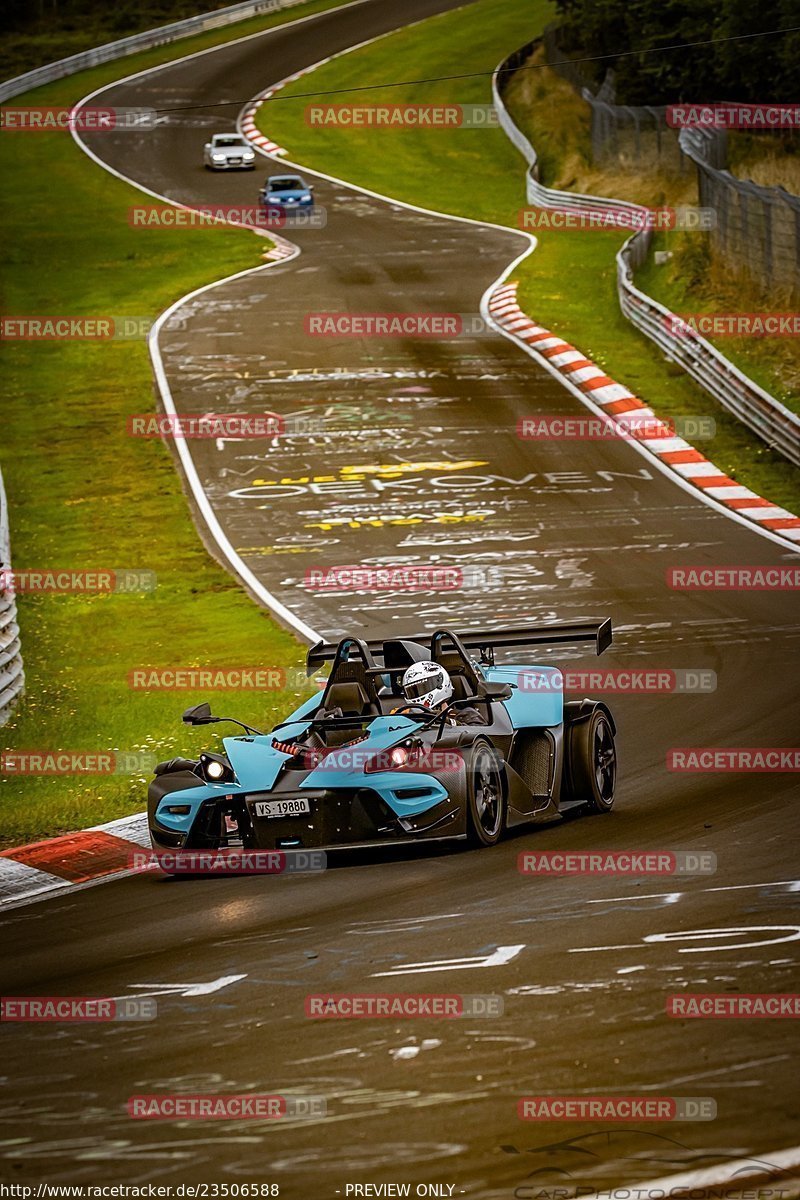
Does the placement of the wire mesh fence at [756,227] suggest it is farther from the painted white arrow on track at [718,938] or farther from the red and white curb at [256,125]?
the red and white curb at [256,125]

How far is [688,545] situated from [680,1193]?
652 inches

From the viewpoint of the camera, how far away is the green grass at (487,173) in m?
29.8

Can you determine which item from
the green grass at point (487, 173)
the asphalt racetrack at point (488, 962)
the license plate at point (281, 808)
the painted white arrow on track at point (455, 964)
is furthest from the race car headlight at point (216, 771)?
the green grass at point (487, 173)

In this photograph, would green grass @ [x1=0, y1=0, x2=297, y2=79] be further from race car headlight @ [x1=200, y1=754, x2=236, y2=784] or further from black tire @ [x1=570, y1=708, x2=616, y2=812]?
race car headlight @ [x1=200, y1=754, x2=236, y2=784]

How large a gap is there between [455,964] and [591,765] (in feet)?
12.5

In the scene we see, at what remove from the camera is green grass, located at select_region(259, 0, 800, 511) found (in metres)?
29.8

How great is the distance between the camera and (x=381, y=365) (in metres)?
33.8

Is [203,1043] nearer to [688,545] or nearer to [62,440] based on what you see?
[688,545]

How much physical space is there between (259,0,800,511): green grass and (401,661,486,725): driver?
43.5 feet

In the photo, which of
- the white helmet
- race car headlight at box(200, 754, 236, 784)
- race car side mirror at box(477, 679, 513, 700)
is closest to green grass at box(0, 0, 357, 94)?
race car side mirror at box(477, 679, 513, 700)

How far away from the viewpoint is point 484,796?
37.6ft

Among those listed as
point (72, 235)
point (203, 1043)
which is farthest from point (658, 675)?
point (72, 235)

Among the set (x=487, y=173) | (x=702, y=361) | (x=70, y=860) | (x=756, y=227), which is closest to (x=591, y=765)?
(x=70, y=860)

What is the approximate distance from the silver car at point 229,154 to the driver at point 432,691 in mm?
45137
